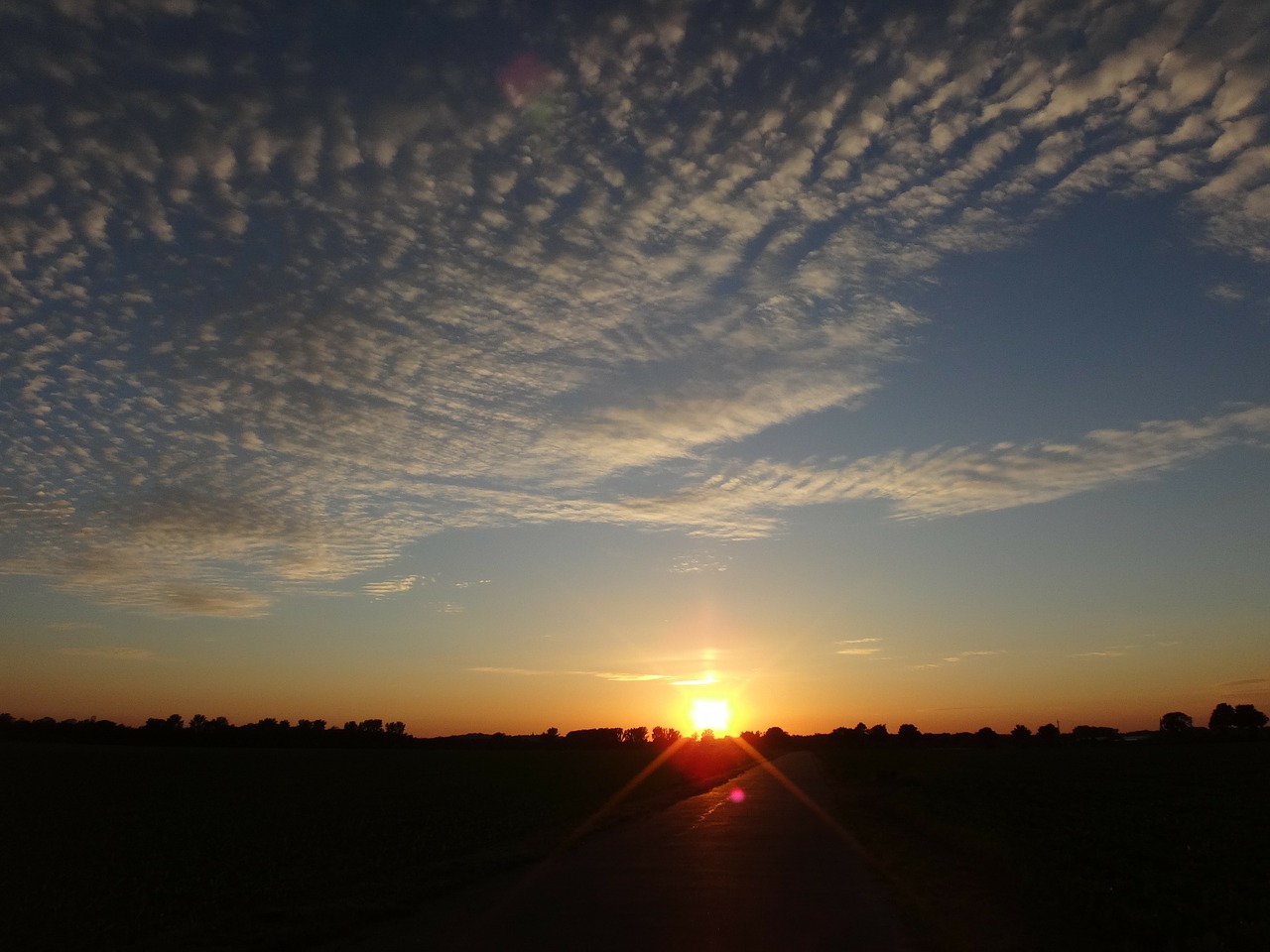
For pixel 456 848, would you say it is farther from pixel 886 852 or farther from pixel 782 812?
pixel 782 812

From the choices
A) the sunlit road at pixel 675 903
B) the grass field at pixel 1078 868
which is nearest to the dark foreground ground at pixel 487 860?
the grass field at pixel 1078 868

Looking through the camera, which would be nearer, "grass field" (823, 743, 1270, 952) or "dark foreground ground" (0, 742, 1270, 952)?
"grass field" (823, 743, 1270, 952)

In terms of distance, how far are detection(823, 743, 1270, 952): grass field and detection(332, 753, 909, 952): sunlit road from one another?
100 cm

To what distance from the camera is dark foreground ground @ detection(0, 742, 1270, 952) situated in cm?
1202

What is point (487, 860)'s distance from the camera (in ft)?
59.9

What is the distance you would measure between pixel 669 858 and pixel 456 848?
17.3 ft

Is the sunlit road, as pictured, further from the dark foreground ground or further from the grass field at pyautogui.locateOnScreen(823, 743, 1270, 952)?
the grass field at pyautogui.locateOnScreen(823, 743, 1270, 952)

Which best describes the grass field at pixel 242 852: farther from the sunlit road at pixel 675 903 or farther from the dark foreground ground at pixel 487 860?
the sunlit road at pixel 675 903

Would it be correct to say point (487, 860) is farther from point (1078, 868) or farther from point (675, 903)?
point (1078, 868)

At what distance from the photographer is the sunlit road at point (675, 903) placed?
1097 cm

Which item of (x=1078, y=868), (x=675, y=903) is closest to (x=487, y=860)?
(x=675, y=903)

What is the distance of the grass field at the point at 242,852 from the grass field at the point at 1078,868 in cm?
810

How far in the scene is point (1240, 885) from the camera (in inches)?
633

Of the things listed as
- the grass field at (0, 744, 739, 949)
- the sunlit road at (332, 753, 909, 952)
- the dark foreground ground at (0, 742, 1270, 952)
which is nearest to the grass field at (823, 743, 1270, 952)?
the dark foreground ground at (0, 742, 1270, 952)
